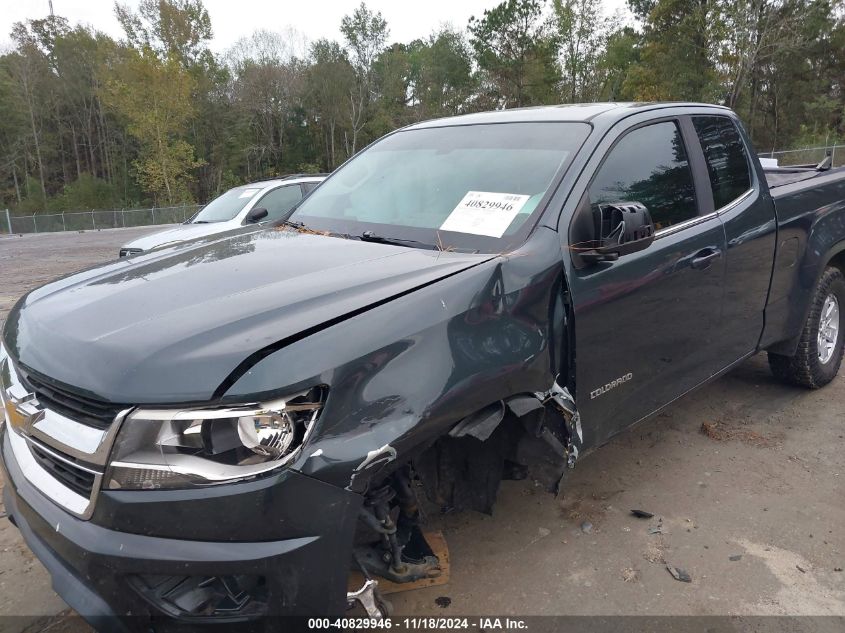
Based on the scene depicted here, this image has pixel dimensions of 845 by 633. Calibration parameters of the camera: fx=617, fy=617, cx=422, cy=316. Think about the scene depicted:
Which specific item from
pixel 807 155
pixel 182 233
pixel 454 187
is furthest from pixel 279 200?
pixel 807 155

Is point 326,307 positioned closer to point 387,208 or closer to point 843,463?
point 387,208

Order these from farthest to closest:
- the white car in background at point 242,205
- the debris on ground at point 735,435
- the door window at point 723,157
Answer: the white car in background at point 242,205 → the debris on ground at point 735,435 → the door window at point 723,157

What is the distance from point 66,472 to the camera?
1.74m

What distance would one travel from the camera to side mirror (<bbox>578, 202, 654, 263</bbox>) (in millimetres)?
2355

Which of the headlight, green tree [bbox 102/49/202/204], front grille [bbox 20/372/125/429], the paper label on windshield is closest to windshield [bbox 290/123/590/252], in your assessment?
the paper label on windshield

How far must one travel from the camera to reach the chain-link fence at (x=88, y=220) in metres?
32.4

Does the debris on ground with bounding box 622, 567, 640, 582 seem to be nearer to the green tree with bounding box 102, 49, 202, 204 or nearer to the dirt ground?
the dirt ground

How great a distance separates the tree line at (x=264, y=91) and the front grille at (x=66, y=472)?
43.1m

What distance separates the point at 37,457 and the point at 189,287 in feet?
2.25

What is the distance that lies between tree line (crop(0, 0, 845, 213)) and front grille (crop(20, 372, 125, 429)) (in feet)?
141

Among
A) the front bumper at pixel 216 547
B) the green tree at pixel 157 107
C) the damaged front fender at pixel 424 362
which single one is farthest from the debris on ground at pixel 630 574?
the green tree at pixel 157 107

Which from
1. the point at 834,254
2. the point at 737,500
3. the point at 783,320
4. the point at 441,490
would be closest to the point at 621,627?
the point at 441,490

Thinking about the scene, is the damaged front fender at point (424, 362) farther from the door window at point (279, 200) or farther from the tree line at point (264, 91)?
the tree line at point (264, 91)

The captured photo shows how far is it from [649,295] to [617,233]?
499 millimetres
